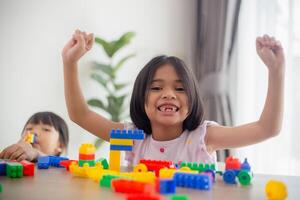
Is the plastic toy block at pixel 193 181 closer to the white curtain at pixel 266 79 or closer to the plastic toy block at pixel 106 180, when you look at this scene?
the plastic toy block at pixel 106 180

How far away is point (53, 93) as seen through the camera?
7.80 ft

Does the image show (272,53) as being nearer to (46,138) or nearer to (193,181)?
(193,181)

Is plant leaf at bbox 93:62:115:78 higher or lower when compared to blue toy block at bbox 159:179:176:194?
higher

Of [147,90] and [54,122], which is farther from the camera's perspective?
[54,122]

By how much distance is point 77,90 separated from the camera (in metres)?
1.13

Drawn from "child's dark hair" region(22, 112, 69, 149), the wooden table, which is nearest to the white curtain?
"child's dark hair" region(22, 112, 69, 149)

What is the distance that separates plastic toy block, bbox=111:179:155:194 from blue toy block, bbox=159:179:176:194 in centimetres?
1

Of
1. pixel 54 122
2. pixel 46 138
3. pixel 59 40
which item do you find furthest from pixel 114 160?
pixel 59 40

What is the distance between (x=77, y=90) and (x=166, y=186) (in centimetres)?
66

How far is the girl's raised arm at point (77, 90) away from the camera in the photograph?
108 cm

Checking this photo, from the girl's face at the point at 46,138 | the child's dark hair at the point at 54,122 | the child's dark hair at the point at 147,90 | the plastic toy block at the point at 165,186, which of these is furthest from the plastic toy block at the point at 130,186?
the child's dark hair at the point at 54,122

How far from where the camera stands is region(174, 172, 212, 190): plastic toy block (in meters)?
0.58

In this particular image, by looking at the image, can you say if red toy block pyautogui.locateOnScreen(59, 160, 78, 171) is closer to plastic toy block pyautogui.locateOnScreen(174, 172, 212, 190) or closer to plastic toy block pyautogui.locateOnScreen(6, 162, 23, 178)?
plastic toy block pyautogui.locateOnScreen(6, 162, 23, 178)

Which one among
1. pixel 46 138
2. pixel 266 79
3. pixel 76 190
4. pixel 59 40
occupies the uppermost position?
pixel 59 40
